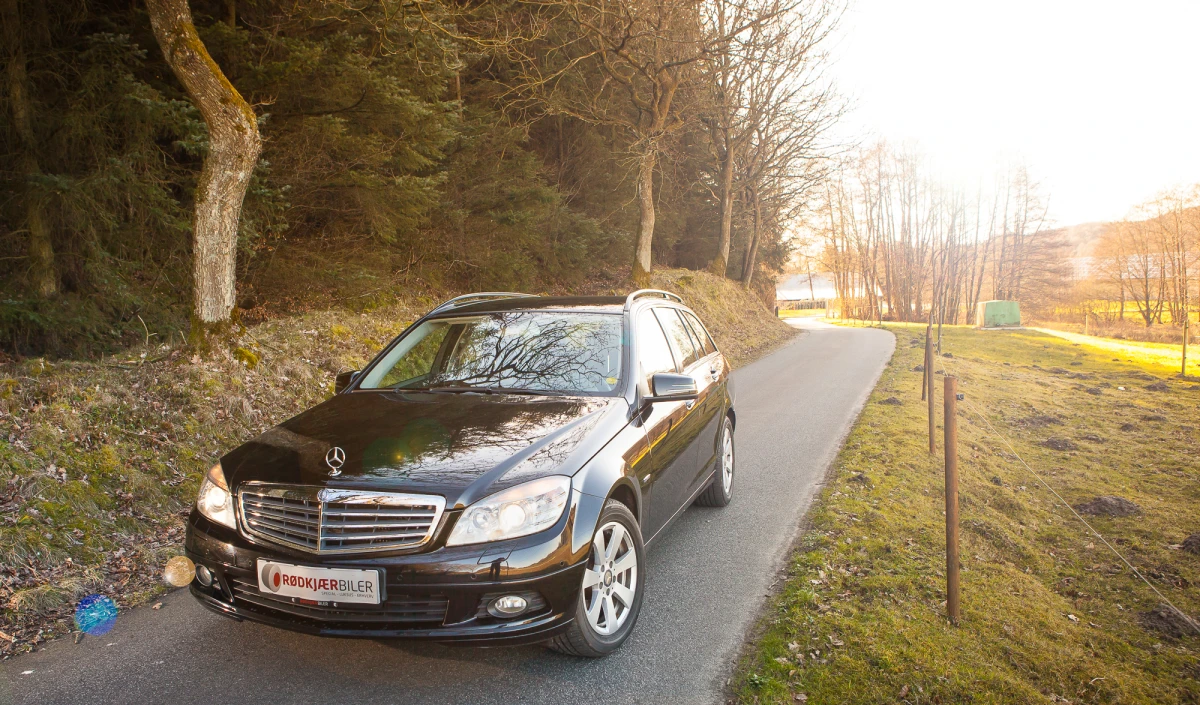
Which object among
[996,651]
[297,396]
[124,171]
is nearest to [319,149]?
[124,171]

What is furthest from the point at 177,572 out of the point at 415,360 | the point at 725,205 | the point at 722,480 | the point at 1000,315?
the point at 1000,315

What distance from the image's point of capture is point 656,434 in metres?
4.10

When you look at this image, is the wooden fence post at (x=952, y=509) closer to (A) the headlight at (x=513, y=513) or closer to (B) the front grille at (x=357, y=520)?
(A) the headlight at (x=513, y=513)

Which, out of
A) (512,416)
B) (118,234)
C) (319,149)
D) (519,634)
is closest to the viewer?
(519,634)

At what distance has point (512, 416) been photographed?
3645 mm

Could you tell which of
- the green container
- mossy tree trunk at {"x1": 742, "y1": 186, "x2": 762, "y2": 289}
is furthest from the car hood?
the green container

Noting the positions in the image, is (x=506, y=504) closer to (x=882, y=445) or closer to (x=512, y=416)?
(x=512, y=416)

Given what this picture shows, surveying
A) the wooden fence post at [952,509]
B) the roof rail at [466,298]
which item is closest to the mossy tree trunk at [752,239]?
the roof rail at [466,298]

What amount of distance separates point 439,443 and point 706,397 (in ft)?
8.41

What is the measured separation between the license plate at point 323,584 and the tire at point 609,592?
2.75 ft

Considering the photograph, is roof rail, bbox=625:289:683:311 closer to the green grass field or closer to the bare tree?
the green grass field

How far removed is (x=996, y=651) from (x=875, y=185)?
5403 centimetres

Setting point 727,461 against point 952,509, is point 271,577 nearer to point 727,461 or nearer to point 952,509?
point 952,509

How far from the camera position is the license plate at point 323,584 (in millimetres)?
2844
